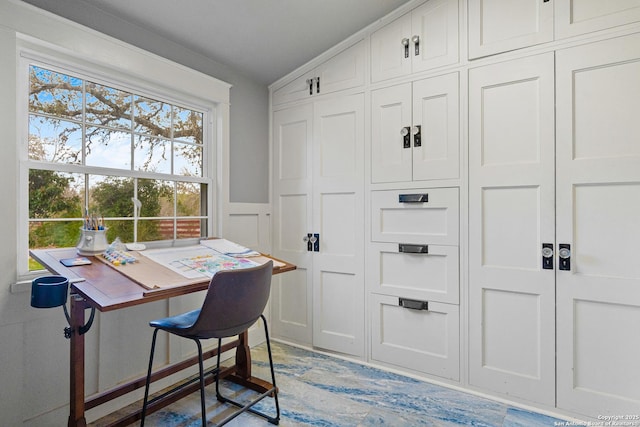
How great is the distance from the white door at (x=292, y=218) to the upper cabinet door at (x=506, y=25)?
1.34 meters

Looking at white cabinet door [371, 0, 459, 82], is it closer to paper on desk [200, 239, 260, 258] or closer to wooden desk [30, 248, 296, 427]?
paper on desk [200, 239, 260, 258]

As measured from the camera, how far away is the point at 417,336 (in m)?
2.53

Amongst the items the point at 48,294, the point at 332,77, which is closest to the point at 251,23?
the point at 332,77

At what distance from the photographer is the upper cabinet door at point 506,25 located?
212 centimetres

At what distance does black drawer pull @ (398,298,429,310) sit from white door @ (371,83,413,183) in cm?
87

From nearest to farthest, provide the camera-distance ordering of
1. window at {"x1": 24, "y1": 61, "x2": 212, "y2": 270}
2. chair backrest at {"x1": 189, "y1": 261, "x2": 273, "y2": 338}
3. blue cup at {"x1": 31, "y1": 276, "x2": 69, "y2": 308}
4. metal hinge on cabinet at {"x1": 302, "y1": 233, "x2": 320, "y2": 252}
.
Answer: blue cup at {"x1": 31, "y1": 276, "x2": 69, "y2": 308} < chair backrest at {"x1": 189, "y1": 261, "x2": 273, "y2": 338} < window at {"x1": 24, "y1": 61, "x2": 212, "y2": 270} < metal hinge on cabinet at {"x1": 302, "y1": 233, "x2": 320, "y2": 252}

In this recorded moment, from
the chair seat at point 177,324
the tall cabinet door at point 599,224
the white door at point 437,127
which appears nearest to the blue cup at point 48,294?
the chair seat at point 177,324

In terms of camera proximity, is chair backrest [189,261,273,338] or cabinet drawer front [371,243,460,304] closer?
chair backrest [189,261,273,338]

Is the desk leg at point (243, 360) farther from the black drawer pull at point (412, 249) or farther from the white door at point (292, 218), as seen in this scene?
the black drawer pull at point (412, 249)

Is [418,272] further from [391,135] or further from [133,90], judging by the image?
[133,90]

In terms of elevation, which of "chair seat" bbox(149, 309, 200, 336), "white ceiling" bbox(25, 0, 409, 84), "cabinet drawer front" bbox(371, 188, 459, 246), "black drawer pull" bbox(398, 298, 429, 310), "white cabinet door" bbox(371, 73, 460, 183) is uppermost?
"white ceiling" bbox(25, 0, 409, 84)

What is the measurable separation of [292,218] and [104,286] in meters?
1.78

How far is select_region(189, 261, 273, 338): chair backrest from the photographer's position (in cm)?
161

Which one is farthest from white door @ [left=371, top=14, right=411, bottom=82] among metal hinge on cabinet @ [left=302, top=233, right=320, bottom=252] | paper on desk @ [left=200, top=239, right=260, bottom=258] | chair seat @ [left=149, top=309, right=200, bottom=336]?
chair seat @ [left=149, top=309, right=200, bottom=336]
